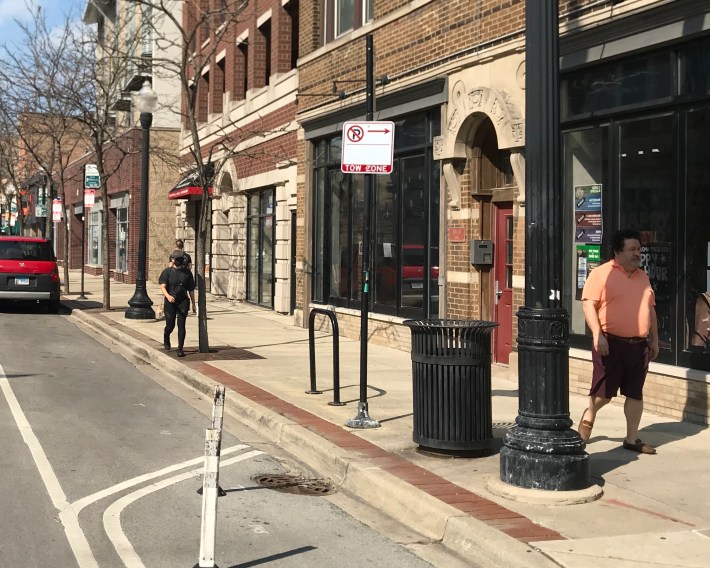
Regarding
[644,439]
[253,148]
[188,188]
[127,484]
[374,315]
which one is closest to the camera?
[127,484]

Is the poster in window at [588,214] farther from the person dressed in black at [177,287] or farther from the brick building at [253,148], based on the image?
the brick building at [253,148]

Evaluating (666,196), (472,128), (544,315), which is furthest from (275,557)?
(472,128)

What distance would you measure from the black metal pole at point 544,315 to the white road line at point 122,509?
2515mm

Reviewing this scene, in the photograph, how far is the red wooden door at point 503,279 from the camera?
504 inches

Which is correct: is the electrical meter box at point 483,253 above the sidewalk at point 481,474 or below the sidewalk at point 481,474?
above

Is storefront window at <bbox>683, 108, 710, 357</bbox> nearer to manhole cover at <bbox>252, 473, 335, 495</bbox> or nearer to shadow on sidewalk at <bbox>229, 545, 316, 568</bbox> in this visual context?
manhole cover at <bbox>252, 473, 335, 495</bbox>

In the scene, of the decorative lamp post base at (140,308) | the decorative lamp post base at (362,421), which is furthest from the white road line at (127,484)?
the decorative lamp post base at (140,308)

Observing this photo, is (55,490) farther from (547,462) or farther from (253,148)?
(253,148)

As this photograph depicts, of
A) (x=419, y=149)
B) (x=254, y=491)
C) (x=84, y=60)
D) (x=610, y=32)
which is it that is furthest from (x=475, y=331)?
(x=84, y=60)

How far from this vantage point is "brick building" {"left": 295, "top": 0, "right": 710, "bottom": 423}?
9.48 metres

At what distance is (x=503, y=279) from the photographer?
42.3 feet

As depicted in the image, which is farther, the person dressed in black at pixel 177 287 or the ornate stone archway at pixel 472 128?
the person dressed in black at pixel 177 287

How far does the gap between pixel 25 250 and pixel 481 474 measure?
18737 millimetres

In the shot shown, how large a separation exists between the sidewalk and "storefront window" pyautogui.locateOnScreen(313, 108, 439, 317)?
179cm
